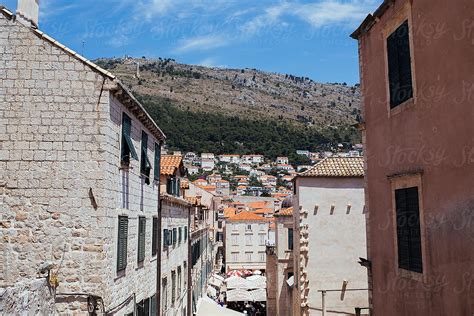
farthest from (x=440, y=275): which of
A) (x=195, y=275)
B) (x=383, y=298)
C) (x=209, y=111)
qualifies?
(x=209, y=111)

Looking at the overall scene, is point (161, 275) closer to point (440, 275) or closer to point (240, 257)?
point (440, 275)

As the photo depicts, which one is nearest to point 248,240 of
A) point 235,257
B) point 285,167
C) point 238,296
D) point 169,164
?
point 235,257

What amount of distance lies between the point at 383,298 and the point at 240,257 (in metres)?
59.3

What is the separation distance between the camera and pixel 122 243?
489 inches

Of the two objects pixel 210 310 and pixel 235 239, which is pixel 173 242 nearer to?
pixel 210 310

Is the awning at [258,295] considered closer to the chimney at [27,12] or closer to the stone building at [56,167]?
the stone building at [56,167]

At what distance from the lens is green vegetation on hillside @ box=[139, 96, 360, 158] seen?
167m

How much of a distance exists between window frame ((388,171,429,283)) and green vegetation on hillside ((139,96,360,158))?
152m

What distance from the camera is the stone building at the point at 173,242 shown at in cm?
1975

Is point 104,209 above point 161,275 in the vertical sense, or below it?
above

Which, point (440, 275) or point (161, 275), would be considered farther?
point (161, 275)

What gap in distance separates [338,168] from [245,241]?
4824 cm

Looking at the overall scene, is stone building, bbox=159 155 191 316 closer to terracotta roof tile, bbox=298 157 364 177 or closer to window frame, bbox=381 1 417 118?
terracotta roof tile, bbox=298 157 364 177

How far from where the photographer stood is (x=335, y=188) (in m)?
22.5
